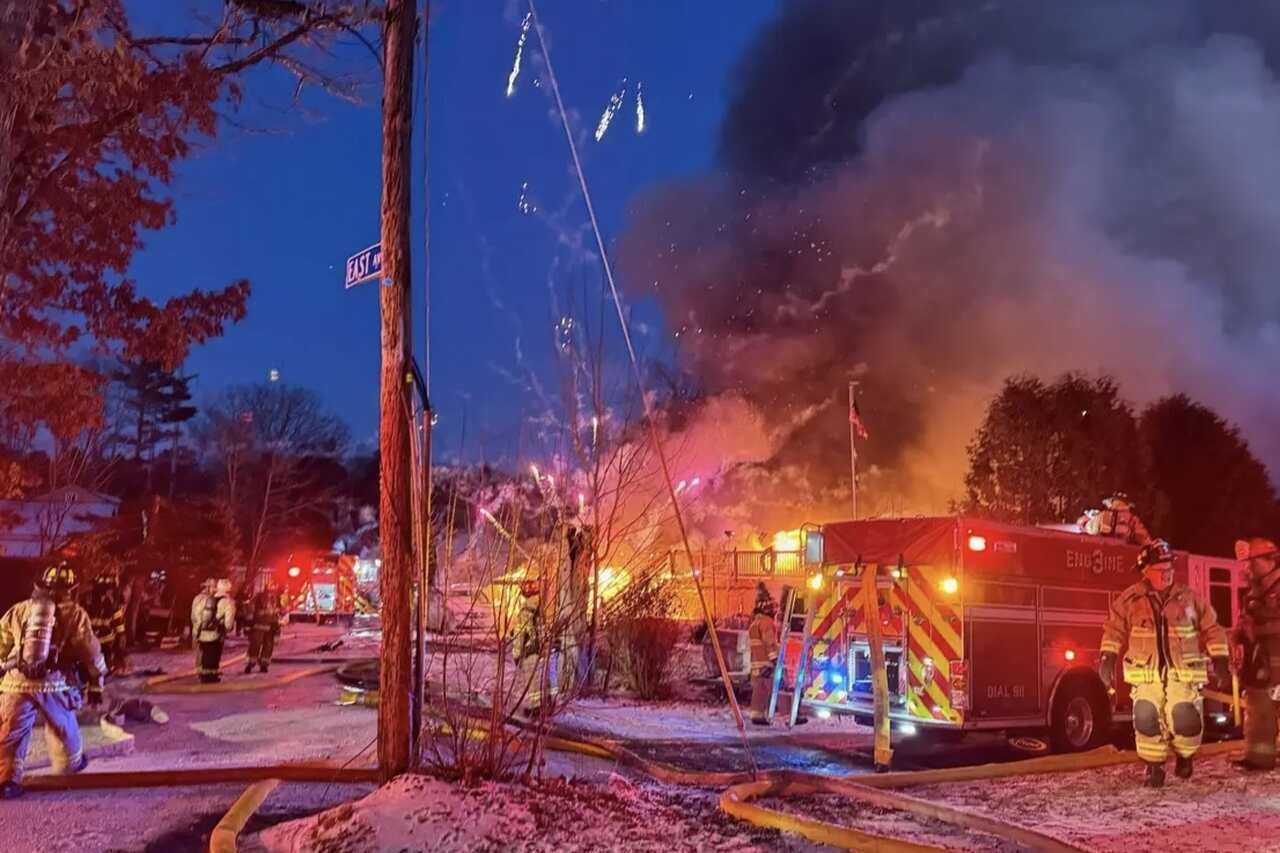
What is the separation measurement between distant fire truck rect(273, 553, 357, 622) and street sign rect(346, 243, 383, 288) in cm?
3178

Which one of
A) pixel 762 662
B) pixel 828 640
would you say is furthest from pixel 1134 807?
pixel 762 662

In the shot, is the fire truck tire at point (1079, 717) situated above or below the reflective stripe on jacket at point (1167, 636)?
below

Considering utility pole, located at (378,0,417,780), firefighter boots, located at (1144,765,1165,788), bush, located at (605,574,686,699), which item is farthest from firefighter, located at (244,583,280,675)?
firefighter boots, located at (1144,765,1165,788)

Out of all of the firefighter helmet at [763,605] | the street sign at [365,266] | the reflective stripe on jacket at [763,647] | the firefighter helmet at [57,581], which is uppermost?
the street sign at [365,266]

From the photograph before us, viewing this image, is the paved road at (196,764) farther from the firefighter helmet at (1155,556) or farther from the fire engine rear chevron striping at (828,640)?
the firefighter helmet at (1155,556)

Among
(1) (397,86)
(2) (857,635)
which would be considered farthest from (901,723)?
(1) (397,86)

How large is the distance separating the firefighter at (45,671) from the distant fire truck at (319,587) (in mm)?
29633

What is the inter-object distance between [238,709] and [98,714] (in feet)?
8.73

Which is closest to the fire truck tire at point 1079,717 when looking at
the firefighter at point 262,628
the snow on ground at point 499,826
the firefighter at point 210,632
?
the snow on ground at point 499,826

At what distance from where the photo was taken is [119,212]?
38.0ft

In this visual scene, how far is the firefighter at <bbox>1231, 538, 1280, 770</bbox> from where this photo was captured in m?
8.78

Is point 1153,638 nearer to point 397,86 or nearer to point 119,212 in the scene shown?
point 397,86

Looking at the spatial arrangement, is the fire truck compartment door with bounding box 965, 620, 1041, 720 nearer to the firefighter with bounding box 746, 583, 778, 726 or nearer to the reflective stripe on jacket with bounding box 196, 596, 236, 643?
the firefighter with bounding box 746, 583, 778, 726

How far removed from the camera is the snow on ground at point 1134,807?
629 cm
